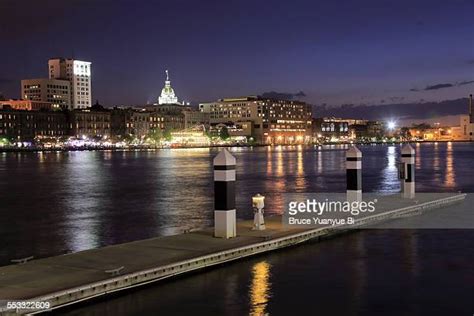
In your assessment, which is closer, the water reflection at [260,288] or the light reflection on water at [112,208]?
the water reflection at [260,288]

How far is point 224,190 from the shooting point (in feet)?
54.7

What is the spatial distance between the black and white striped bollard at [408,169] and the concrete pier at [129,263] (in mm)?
7614

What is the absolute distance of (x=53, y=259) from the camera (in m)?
14.4

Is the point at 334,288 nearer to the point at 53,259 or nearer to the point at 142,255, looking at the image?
the point at 142,255

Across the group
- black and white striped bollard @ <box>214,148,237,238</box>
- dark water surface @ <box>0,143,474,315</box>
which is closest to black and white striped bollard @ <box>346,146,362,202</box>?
dark water surface @ <box>0,143,474,315</box>

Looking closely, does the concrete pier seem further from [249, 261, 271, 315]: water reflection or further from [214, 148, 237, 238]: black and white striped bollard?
[249, 261, 271, 315]: water reflection

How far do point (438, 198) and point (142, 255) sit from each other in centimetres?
1643

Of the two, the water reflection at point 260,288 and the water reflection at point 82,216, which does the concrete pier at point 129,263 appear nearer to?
the water reflection at point 260,288

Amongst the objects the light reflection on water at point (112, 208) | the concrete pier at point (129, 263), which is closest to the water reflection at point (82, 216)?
the light reflection on water at point (112, 208)

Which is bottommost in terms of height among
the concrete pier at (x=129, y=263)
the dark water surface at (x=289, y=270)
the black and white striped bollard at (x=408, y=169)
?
the dark water surface at (x=289, y=270)

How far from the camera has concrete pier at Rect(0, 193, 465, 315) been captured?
38.3 ft

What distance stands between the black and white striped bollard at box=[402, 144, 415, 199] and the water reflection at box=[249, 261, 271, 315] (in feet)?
40.3

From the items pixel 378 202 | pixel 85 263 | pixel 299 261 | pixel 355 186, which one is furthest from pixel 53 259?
pixel 378 202

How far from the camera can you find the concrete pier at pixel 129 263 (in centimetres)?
1166
